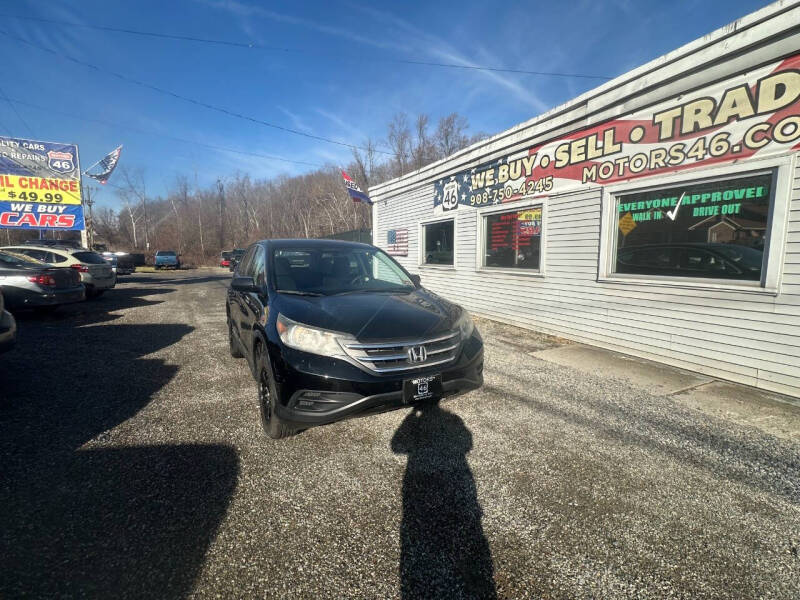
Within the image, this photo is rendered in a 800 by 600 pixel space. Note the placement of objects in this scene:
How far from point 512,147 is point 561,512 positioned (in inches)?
272

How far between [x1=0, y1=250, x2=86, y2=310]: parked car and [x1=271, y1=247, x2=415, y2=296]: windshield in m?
7.21

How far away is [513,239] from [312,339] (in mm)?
6204

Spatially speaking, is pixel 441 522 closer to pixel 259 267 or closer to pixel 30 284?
pixel 259 267

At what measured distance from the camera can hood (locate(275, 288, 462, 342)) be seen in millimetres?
2635

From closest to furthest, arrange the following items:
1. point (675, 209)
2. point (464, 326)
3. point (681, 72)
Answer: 1. point (464, 326)
2. point (681, 72)
3. point (675, 209)

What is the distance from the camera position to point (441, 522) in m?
2.10

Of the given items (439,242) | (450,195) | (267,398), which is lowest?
(267,398)

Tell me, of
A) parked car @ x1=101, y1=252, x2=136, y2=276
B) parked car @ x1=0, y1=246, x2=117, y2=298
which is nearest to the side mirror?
parked car @ x1=0, y1=246, x2=117, y2=298

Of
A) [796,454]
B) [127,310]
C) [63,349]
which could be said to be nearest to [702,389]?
[796,454]

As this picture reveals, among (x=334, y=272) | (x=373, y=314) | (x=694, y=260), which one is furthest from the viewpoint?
(x=694, y=260)

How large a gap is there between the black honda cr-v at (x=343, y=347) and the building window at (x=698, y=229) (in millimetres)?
3750

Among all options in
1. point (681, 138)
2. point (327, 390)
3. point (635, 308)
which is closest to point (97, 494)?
point (327, 390)

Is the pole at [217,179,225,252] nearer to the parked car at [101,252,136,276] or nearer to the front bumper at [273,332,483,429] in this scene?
the parked car at [101,252,136,276]

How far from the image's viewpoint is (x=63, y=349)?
5.65 metres
